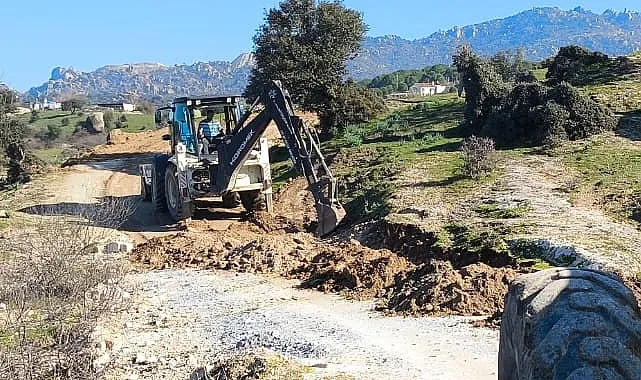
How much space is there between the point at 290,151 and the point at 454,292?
6.46 meters

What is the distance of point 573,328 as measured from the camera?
14.6 feet

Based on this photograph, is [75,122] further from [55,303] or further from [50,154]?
[55,303]

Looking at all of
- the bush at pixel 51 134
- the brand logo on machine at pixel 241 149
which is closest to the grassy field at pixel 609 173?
the brand logo on machine at pixel 241 149

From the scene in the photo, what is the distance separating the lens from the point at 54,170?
3359cm

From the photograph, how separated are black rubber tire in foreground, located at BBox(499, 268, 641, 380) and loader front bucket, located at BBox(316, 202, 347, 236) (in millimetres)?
10346

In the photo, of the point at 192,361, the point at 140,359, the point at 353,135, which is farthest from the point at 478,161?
the point at 140,359

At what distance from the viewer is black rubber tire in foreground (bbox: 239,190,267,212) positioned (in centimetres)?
2056

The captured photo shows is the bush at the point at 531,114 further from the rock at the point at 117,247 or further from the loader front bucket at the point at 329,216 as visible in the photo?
the rock at the point at 117,247

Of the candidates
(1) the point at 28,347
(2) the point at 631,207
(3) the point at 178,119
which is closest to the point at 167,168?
(3) the point at 178,119

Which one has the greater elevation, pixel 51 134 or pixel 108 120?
pixel 108 120

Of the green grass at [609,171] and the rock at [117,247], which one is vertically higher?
the green grass at [609,171]

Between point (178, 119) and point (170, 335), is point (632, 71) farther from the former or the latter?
point (170, 335)

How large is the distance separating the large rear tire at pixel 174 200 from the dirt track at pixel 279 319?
0.84m

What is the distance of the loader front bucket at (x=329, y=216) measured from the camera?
15.7 m
